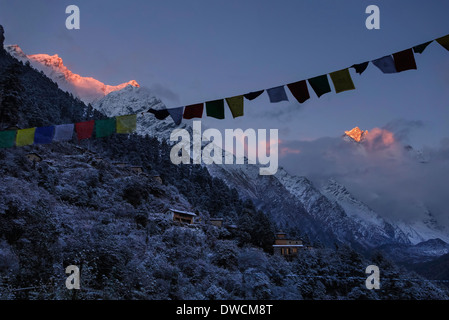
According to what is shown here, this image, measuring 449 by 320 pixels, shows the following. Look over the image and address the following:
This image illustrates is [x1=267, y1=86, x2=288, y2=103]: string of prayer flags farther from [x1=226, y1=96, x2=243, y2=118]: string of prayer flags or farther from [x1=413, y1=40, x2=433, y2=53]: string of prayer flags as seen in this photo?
[x1=413, y1=40, x2=433, y2=53]: string of prayer flags

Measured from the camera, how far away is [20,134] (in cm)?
1212

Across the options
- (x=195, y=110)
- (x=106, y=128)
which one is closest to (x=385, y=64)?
(x=195, y=110)

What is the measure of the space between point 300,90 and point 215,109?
270cm

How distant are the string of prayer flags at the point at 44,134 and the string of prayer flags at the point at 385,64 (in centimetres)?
1043

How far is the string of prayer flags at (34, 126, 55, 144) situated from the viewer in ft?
39.3

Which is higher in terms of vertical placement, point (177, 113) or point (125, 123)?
point (177, 113)

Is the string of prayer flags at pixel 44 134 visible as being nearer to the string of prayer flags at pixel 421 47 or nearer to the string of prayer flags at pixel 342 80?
the string of prayer flags at pixel 342 80

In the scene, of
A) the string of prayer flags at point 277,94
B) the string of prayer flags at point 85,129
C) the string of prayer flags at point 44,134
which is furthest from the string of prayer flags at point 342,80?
the string of prayer flags at point 44,134

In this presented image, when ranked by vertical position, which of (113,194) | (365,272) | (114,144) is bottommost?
(365,272)

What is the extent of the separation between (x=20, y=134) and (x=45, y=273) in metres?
4.89

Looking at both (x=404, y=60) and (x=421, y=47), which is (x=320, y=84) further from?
(x=421, y=47)

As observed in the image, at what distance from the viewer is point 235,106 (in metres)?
11.2
